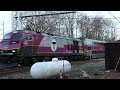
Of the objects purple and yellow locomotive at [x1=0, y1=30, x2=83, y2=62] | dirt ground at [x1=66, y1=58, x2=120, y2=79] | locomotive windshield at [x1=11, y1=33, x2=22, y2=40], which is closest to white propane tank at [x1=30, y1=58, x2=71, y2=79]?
dirt ground at [x1=66, y1=58, x2=120, y2=79]

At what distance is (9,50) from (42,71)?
11.7 m

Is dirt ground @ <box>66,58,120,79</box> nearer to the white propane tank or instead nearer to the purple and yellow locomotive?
the white propane tank

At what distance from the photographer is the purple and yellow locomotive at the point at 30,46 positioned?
2380cm

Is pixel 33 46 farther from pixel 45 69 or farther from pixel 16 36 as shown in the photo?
pixel 45 69

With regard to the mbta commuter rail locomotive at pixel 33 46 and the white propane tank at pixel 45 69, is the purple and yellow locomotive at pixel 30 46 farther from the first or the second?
the white propane tank at pixel 45 69

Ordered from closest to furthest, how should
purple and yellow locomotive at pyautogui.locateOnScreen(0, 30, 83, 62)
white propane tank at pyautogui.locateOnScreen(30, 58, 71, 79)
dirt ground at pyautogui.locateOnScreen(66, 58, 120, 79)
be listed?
white propane tank at pyautogui.locateOnScreen(30, 58, 71, 79) < dirt ground at pyautogui.locateOnScreen(66, 58, 120, 79) < purple and yellow locomotive at pyautogui.locateOnScreen(0, 30, 83, 62)

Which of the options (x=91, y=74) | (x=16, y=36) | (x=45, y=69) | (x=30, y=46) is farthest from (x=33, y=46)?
(x=45, y=69)

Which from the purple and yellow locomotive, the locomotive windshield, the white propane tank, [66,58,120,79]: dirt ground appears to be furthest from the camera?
the locomotive windshield

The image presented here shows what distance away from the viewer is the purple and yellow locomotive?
23797mm

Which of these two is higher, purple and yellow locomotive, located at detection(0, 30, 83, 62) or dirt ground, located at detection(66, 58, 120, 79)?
purple and yellow locomotive, located at detection(0, 30, 83, 62)

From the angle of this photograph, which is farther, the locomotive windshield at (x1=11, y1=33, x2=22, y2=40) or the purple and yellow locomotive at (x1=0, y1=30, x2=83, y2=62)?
the locomotive windshield at (x1=11, y1=33, x2=22, y2=40)

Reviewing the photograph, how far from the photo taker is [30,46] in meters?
25.1
